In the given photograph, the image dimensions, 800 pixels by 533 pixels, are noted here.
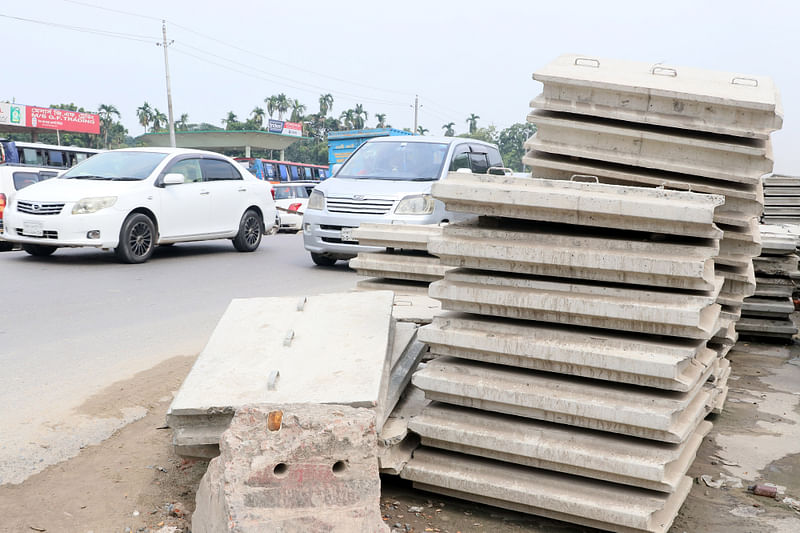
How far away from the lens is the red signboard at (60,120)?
4438 cm

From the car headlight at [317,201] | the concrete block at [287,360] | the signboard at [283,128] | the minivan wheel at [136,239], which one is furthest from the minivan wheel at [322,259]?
the signboard at [283,128]

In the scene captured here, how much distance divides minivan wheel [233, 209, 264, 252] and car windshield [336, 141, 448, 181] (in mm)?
2451

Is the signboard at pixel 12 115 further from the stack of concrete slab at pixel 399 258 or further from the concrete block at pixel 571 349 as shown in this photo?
the concrete block at pixel 571 349

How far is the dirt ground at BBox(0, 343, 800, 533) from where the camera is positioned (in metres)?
3.06

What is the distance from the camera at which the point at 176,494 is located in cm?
331

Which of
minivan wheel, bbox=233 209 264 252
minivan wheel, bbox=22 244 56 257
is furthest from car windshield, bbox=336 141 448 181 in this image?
minivan wheel, bbox=22 244 56 257

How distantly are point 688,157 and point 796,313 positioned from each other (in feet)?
22.7

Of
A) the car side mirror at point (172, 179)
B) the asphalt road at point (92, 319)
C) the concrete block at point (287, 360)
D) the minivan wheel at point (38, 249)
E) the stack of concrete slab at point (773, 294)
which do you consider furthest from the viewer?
the car side mirror at point (172, 179)

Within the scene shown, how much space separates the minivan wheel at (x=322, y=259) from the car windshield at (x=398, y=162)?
1.28m

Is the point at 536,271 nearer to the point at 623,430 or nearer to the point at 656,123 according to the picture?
the point at 623,430

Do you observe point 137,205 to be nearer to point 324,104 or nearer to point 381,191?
point 381,191

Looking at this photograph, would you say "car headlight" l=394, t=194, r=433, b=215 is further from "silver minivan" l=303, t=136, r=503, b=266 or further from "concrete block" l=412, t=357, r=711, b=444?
"concrete block" l=412, t=357, r=711, b=444

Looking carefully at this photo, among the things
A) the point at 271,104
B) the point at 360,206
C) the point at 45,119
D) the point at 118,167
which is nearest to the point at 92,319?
the point at 360,206

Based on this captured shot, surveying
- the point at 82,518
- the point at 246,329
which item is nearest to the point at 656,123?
the point at 246,329
